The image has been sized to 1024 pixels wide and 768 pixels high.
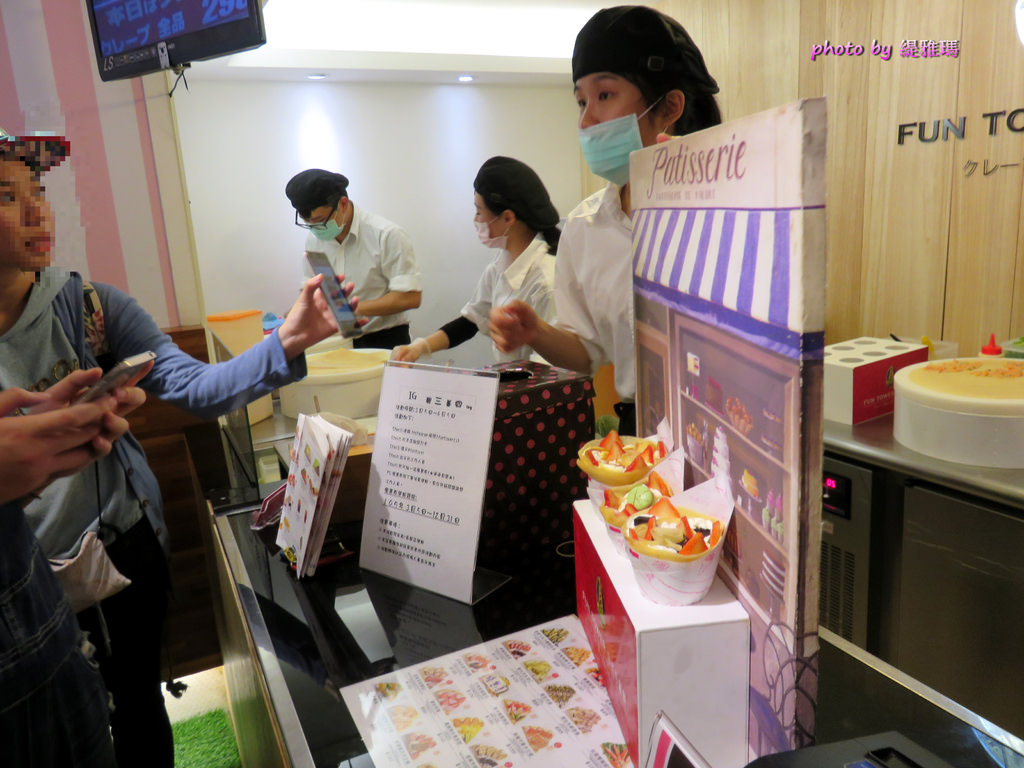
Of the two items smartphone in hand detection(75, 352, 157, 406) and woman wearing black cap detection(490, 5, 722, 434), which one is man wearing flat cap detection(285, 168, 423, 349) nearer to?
woman wearing black cap detection(490, 5, 722, 434)

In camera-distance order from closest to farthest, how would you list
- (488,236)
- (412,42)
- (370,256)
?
(488,236), (370,256), (412,42)

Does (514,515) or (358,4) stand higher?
(358,4)

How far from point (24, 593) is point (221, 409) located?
499 mm

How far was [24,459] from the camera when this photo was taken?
74cm

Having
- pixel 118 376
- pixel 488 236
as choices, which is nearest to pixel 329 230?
pixel 488 236

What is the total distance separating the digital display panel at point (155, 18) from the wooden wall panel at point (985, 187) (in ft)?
7.47

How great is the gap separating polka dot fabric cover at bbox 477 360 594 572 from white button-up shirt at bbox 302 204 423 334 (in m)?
2.68

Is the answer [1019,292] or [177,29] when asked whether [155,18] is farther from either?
[1019,292]

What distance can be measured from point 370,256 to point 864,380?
8.16 ft

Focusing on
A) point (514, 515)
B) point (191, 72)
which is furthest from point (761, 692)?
point (191, 72)

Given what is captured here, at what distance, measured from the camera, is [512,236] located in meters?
2.60

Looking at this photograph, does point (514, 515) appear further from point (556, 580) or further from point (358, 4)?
point (358, 4)

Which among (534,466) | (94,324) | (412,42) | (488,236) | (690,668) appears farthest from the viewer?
(412,42)

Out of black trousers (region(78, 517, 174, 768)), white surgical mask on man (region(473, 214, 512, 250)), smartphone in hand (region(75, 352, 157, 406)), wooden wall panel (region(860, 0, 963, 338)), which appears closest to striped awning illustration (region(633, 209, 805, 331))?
smartphone in hand (region(75, 352, 157, 406))
